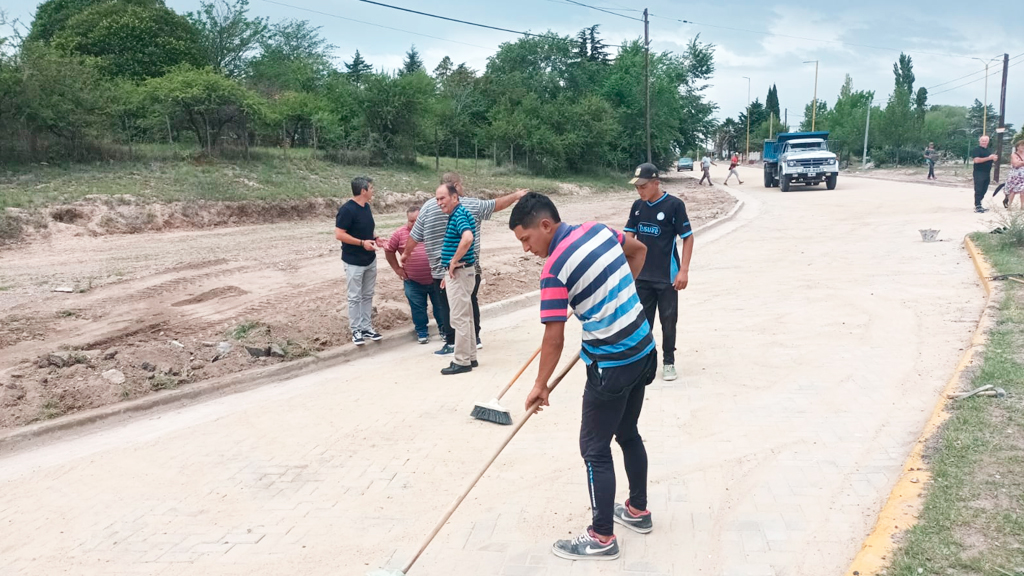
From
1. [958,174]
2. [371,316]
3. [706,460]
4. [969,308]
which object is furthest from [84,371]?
[958,174]

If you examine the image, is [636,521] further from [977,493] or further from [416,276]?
[416,276]

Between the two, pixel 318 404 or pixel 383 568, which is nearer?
pixel 383 568

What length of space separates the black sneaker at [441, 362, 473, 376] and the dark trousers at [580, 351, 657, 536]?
3507 mm

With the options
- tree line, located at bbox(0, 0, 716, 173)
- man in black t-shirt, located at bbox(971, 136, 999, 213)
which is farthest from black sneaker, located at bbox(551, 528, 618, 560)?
tree line, located at bbox(0, 0, 716, 173)

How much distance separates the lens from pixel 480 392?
650cm

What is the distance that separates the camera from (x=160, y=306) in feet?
31.5

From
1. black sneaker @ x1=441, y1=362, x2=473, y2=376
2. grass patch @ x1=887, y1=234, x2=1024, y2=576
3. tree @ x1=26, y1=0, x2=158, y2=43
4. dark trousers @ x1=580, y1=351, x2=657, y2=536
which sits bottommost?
black sneaker @ x1=441, y1=362, x2=473, y2=376

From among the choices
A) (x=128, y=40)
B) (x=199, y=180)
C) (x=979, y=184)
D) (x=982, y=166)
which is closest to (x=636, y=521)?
(x=982, y=166)

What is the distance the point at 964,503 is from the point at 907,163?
56.8m

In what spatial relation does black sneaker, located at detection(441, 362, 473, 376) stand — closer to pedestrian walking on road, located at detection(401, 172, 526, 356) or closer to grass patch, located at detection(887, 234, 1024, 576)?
pedestrian walking on road, located at detection(401, 172, 526, 356)

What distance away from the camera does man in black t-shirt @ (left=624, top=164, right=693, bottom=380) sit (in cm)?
610

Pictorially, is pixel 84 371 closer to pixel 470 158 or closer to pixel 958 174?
pixel 470 158

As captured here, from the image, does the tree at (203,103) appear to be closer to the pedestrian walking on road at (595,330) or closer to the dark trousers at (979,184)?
the dark trousers at (979,184)

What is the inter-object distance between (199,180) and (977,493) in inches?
819
